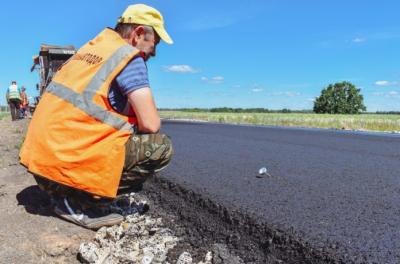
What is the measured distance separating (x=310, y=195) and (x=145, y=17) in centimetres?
181

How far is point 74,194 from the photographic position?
2.84 metres

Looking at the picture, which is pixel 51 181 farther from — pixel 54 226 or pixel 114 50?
pixel 114 50

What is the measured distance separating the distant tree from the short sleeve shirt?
79231mm

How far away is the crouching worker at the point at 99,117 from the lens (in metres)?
2.63

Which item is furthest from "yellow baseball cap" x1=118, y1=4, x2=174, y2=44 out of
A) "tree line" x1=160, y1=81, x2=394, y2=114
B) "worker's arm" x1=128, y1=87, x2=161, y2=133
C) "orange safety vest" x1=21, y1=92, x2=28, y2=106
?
"tree line" x1=160, y1=81, x2=394, y2=114

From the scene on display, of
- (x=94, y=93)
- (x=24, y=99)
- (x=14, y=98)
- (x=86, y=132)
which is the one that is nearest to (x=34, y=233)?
(x=86, y=132)

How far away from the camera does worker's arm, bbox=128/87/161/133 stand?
2.65 m

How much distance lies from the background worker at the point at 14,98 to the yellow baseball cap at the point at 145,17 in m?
15.1

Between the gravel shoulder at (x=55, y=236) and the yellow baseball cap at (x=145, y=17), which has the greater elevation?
the yellow baseball cap at (x=145, y=17)

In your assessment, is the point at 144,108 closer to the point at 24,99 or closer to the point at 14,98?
the point at 14,98

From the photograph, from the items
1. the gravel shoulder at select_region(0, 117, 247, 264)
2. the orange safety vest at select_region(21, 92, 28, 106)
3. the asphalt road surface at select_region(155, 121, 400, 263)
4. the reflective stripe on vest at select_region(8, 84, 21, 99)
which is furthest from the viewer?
the orange safety vest at select_region(21, 92, 28, 106)

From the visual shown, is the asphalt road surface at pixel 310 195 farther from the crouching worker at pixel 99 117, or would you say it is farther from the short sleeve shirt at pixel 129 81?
the short sleeve shirt at pixel 129 81

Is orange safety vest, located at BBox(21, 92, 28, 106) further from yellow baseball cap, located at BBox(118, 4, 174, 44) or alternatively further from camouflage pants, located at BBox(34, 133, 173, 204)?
yellow baseball cap, located at BBox(118, 4, 174, 44)

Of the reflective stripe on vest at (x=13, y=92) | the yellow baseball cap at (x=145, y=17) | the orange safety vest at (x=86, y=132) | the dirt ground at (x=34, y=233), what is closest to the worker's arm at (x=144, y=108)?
the orange safety vest at (x=86, y=132)
